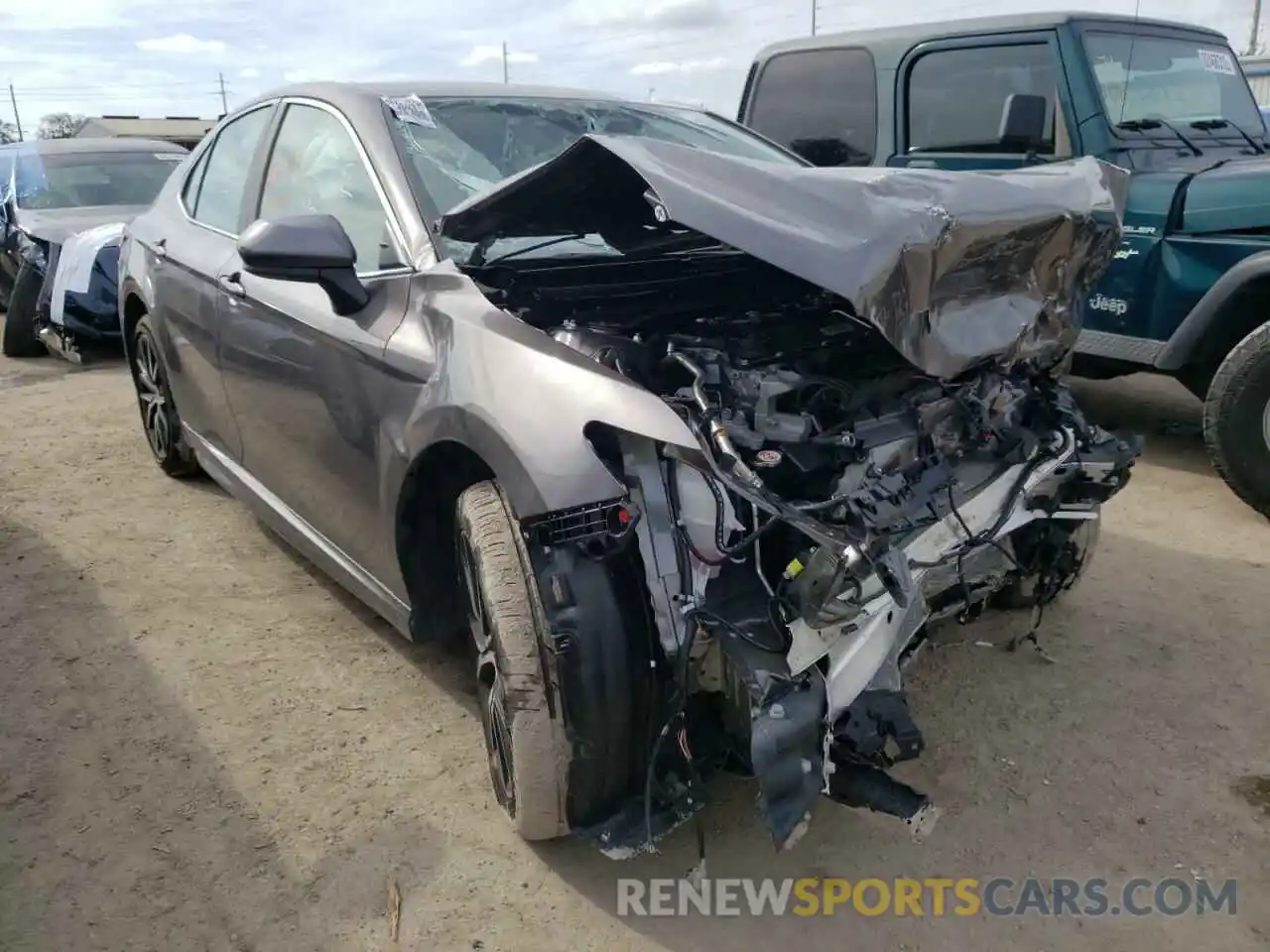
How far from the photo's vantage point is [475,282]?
254 centimetres

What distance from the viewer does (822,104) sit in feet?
20.0

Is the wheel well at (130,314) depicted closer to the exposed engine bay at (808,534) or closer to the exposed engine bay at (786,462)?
the exposed engine bay at (786,462)

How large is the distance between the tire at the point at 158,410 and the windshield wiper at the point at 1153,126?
15.3ft

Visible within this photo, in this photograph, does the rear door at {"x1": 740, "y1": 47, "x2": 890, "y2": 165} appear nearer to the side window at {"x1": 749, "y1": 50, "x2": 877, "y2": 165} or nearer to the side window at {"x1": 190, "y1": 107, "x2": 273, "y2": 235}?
the side window at {"x1": 749, "y1": 50, "x2": 877, "y2": 165}

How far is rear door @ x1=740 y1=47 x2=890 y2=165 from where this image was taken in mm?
5855

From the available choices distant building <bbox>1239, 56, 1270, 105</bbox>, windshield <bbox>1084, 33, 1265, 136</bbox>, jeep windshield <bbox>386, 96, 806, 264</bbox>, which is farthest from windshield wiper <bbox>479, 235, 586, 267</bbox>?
distant building <bbox>1239, 56, 1270, 105</bbox>

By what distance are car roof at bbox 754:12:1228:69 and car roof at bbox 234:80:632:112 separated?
2.78 metres

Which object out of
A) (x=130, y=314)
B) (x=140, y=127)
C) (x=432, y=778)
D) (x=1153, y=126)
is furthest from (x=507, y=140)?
(x=140, y=127)

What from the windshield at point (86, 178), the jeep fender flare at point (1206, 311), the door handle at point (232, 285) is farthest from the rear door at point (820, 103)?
the windshield at point (86, 178)

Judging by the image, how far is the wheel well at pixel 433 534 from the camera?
2604 mm

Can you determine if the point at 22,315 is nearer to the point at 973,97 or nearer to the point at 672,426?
the point at 973,97

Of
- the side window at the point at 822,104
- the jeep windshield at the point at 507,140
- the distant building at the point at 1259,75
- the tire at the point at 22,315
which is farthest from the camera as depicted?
the distant building at the point at 1259,75

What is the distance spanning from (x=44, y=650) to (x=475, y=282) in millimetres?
2117

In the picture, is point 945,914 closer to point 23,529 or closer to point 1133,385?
point 23,529
